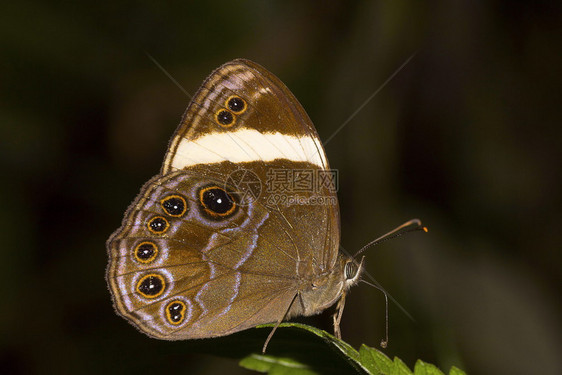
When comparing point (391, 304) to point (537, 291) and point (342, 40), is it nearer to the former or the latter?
point (537, 291)

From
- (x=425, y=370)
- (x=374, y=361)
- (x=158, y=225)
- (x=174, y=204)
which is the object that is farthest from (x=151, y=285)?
(x=425, y=370)

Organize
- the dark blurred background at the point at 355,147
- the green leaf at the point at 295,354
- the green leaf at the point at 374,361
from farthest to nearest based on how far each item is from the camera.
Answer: the dark blurred background at the point at 355,147 → the green leaf at the point at 295,354 → the green leaf at the point at 374,361

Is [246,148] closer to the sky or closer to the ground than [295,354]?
closer to the sky

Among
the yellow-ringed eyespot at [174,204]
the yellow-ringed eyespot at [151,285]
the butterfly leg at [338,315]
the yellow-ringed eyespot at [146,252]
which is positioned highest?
the butterfly leg at [338,315]

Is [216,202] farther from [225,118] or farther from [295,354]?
[295,354]

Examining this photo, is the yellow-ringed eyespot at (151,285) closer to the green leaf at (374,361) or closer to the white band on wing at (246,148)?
the white band on wing at (246,148)

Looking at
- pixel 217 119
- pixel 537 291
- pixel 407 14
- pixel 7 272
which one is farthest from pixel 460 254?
pixel 7 272

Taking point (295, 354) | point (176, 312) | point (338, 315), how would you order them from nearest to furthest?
point (295, 354)
point (176, 312)
point (338, 315)

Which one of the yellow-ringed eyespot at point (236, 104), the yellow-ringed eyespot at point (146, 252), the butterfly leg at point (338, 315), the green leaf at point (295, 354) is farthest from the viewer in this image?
the butterfly leg at point (338, 315)

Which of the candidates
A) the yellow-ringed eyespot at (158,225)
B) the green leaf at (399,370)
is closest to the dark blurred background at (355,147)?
the yellow-ringed eyespot at (158,225)
